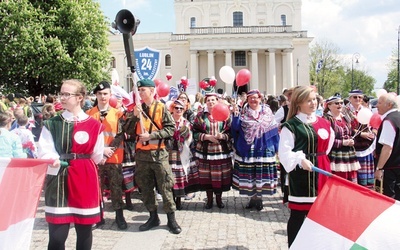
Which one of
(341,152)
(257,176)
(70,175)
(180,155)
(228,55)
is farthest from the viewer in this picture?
(228,55)

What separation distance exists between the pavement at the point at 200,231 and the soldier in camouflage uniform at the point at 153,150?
15.1 inches

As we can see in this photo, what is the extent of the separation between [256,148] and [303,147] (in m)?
2.81

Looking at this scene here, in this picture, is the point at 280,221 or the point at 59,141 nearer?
the point at 59,141

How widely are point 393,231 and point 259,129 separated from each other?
4.02 meters

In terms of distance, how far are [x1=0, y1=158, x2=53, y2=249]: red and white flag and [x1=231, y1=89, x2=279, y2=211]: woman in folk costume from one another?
13.4 ft

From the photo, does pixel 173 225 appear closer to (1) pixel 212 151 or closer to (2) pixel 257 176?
(1) pixel 212 151

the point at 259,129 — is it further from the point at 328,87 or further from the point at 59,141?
the point at 328,87

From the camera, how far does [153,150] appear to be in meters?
5.93

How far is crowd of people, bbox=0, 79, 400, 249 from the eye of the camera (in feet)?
12.8

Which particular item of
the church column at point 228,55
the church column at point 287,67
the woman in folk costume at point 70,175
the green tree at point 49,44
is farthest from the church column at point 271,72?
Result: the woman in folk costume at point 70,175

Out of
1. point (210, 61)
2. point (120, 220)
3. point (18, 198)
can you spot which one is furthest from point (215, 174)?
point (210, 61)

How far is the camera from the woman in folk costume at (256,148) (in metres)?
7.05

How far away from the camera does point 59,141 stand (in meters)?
3.90

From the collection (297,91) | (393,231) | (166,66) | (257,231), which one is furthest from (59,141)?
(166,66)
